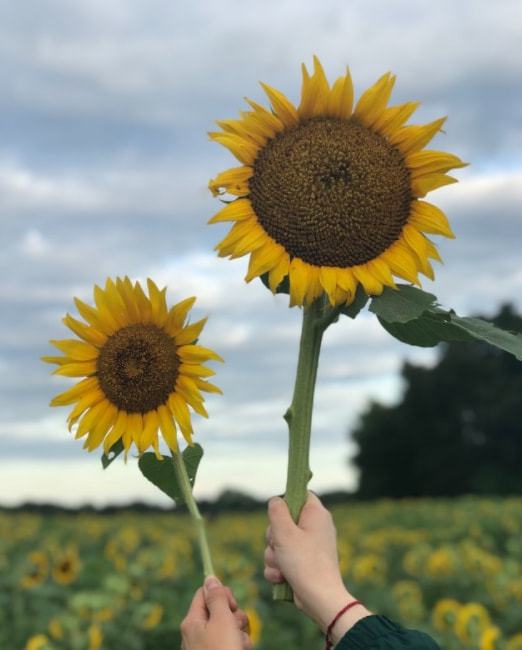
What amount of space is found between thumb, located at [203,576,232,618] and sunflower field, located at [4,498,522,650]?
2.52 m

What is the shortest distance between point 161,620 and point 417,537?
19.3ft

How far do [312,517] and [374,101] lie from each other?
708 millimetres

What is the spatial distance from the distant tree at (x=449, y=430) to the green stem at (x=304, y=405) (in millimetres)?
30367

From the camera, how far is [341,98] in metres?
1.77

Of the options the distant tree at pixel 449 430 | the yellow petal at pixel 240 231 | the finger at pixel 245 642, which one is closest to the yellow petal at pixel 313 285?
the yellow petal at pixel 240 231

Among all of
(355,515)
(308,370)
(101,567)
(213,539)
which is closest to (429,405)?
(355,515)

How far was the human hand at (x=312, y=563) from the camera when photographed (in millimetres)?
1753

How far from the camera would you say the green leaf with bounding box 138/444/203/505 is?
6.01 ft

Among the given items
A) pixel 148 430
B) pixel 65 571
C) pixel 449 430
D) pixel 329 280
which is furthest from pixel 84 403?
pixel 449 430

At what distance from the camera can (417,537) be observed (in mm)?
11094

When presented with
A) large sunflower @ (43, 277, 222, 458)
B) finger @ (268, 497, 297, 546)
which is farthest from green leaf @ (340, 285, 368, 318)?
finger @ (268, 497, 297, 546)

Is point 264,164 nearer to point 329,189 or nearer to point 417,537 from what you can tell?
point 329,189

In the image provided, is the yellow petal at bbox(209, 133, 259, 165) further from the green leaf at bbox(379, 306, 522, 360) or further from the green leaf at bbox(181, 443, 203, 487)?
the green leaf at bbox(181, 443, 203, 487)

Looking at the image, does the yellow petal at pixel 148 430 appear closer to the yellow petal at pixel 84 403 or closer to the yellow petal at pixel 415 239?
the yellow petal at pixel 84 403
